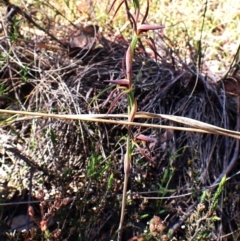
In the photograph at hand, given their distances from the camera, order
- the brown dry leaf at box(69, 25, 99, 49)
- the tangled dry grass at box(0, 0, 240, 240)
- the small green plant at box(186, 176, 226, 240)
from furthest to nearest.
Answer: the brown dry leaf at box(69, 25, 99, 49) < the tangled dry grass at box(0, 0, 240, 240) < the small green plant at box(186, 176, 226, 240)

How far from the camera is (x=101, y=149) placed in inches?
88.0

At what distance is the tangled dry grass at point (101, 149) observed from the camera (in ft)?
6.64

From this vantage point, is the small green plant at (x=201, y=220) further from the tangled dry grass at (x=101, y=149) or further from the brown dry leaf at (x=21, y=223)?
the brown dry leaf at (x=21, y=223)

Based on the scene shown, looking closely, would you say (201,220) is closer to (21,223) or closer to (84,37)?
(21,223)

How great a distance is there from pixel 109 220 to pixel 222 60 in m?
1.30

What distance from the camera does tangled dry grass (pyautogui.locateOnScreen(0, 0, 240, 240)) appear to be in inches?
79.7

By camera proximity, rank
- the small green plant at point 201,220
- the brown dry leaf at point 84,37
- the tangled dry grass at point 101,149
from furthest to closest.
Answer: the brown dry leaf at point 84,37 → the tangled dry grass at point 101,149 → the small green plant at point 201,220

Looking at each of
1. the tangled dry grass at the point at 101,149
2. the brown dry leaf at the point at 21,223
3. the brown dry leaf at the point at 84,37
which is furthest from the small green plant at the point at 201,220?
the brown dry leaf at the point at 84,37

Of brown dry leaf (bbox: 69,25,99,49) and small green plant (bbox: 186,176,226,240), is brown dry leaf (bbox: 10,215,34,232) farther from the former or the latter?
brown dry leaf (bbox: 69,25,99,49)

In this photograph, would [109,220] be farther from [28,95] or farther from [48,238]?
[28,95]

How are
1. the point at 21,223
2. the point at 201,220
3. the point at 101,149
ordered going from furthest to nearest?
1. the point at 101,149
2. the point at 21,223
3. the point at 201,220

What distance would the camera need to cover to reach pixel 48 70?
252 centimetres

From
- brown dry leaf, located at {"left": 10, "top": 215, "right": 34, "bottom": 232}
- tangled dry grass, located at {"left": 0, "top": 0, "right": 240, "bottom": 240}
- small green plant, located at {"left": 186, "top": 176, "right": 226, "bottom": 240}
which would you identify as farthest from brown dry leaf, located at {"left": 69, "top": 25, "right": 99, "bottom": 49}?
small green plant, located at {"left": 186, "top": 176, "right": 226, "bottom": 240}

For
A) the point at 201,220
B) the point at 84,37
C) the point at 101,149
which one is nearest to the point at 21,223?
the point at 101,149
